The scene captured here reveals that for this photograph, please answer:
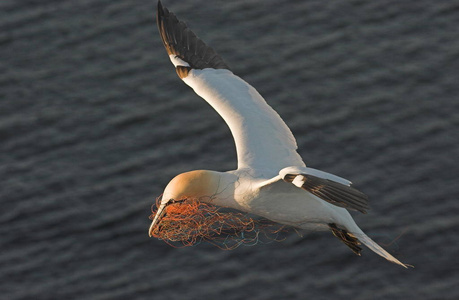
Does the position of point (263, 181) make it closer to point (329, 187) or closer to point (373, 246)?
point (373, 246)

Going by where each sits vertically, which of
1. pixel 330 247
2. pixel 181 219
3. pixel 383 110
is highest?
pixel 181 219

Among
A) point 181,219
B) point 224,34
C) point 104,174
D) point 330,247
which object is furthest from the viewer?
point 224,34

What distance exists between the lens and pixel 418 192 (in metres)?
28.4

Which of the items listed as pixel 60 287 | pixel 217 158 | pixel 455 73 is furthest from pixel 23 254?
pixel 455 73

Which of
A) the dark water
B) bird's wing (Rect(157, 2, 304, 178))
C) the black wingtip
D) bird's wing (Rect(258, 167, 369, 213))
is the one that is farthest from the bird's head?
the dark water

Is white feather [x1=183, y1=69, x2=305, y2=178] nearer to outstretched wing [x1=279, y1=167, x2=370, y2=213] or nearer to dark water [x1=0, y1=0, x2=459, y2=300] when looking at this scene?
outstretched wing [x1=279, y1=167, x2=370, y2=213]

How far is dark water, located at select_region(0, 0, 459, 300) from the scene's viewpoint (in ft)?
90.4

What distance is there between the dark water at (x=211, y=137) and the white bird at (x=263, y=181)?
7.13m

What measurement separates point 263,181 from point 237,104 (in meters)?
2.79

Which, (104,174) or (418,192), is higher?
(104,174)

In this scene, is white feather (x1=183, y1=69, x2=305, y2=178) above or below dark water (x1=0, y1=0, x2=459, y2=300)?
above

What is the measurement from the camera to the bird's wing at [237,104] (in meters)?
19.7

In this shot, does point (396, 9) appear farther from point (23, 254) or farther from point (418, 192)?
point (23, 254)

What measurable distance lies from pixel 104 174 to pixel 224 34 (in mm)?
4977
